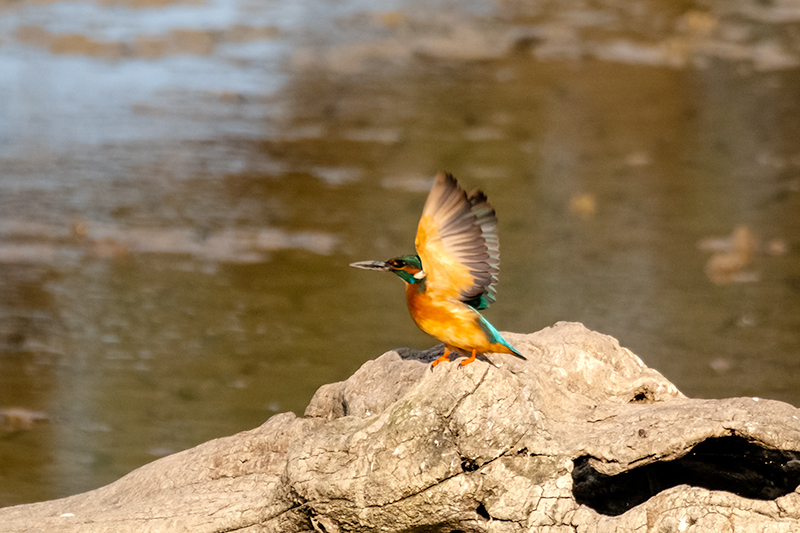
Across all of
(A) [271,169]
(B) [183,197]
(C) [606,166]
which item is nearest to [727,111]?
(C) [606,166]

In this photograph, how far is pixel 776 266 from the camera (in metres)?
6.05

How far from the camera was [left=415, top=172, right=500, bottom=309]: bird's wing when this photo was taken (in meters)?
2.17

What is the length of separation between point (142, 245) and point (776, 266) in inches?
153

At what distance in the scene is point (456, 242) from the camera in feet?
7.29

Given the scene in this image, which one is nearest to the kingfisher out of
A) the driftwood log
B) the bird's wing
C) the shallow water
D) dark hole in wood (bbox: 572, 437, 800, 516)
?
the bird's wing

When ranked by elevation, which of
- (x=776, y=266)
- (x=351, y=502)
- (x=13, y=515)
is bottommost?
(x=776, y=266)

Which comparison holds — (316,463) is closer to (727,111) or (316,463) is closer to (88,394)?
(88,394)

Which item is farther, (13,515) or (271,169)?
(271,169)

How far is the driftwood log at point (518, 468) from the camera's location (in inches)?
87.3

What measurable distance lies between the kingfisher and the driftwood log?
5.7 inches

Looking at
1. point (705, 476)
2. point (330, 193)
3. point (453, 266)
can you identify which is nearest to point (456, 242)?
point (453, 266)

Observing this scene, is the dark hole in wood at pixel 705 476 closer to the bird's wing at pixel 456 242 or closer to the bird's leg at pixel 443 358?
the bird's leg at pixel 443 358

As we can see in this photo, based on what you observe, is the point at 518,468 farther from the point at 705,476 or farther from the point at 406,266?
the point at 406,266

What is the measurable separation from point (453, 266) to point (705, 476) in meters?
0.76
